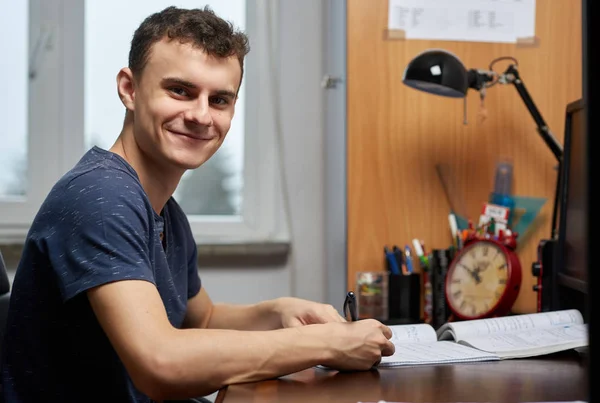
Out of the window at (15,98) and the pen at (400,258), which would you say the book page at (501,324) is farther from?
the window at (15,98)

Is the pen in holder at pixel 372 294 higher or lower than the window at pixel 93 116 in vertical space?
lower

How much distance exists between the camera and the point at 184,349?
857mm

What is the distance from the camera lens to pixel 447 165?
1675 millimetres

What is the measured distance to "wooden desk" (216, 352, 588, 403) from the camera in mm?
795

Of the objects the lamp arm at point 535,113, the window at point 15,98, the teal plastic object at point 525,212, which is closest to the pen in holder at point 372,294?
the teal plastic object at point 525,212

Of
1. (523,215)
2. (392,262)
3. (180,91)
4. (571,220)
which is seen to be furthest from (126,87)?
(523,215)

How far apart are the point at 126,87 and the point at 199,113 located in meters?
0.16

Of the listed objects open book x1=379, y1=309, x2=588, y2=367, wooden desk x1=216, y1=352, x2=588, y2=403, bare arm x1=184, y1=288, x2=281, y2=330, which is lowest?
bare arm x1=184, y1=288, x2=281, y2=330

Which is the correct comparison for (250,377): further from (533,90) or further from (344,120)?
(533,90)

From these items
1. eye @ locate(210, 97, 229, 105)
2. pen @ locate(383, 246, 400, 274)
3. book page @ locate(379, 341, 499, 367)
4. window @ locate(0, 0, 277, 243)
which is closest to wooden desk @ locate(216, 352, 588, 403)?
book page @ locate(379, 341, 499, 367)

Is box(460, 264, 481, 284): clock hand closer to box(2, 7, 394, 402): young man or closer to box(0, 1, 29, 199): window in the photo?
box(2, 7, 394, 402): young man

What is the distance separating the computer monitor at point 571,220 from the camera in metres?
1.31

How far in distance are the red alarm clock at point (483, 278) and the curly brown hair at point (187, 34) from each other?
2.13ft

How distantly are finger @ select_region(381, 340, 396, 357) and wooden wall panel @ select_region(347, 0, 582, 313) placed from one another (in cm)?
62
